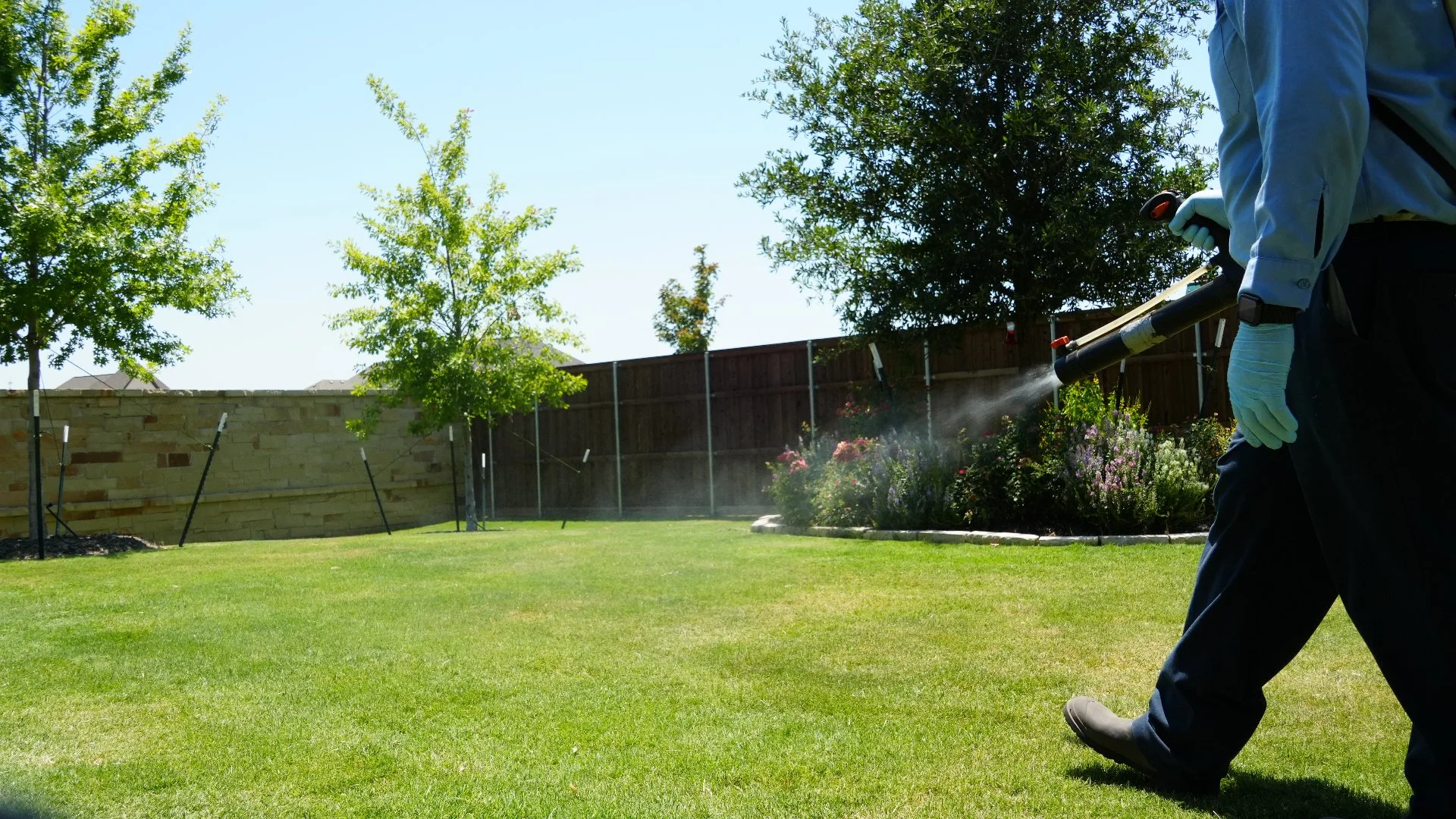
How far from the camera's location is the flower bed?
9367 mm

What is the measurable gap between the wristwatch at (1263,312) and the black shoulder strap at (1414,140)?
0.36 m

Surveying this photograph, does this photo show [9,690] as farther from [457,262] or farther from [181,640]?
[457,262]

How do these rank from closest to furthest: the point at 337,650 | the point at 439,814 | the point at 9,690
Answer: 1. the point at 439,814
2. the point at 9,690
3. the point at 337,650

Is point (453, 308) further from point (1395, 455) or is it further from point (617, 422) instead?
point (1395, 455)

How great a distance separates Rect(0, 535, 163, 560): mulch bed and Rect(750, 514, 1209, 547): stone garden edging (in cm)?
722

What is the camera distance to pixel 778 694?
3730mm

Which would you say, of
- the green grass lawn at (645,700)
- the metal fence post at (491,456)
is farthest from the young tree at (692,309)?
the green grass lawn at (645,700)

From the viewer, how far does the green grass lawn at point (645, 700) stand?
2752 mm

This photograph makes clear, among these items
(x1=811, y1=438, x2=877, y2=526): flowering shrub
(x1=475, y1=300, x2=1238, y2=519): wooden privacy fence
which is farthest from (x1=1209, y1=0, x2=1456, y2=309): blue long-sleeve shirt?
(x1=475, y1=300, x2=1238, y2=519): wooden privacy fence

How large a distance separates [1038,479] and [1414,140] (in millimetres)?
8374

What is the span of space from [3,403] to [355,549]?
8.29 m

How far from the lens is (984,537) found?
9.59 m

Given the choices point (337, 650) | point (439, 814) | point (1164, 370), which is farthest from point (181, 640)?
point (1164, 370)

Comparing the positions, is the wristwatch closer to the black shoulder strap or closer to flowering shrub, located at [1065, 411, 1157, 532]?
the black shoulder strap
